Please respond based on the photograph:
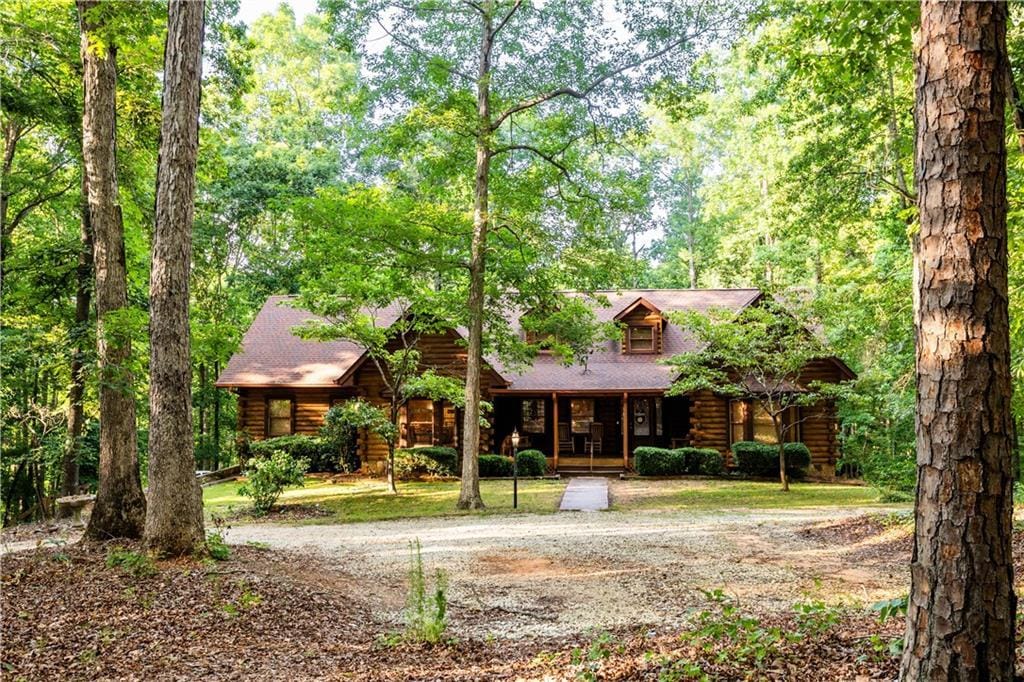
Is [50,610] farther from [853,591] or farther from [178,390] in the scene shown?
[853,591]

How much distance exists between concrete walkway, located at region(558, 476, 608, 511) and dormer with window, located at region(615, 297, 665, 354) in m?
5.41

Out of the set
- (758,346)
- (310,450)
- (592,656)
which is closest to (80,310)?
(310,450)

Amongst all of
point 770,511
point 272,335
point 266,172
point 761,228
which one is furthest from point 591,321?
point 266,172

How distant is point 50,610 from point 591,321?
1248 cm

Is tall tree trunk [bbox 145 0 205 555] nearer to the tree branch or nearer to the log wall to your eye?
the tree branch

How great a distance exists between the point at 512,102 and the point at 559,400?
11283 millimetres

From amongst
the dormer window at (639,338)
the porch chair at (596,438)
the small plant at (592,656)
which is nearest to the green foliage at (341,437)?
the porch chair at (596,438)

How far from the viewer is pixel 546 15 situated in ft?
48.4

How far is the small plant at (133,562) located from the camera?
7.03 meters

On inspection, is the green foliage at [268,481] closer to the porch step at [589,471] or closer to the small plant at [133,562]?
the small plant at [133,562]

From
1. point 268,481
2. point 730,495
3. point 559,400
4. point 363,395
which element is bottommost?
point 730,495

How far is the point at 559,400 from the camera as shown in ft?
78.6

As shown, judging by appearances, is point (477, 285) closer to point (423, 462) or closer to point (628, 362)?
point (423, 462)

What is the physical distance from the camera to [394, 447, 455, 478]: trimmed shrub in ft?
65.8
